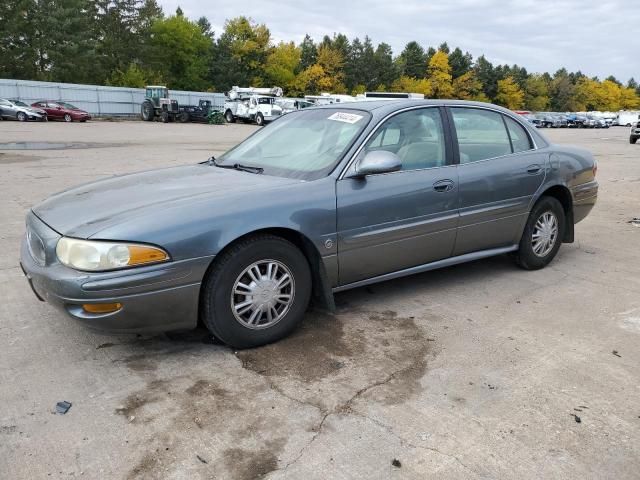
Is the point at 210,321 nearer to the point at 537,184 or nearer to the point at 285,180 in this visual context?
the point at 285,180

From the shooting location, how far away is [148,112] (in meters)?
40.2

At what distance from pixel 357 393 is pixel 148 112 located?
4076 cm

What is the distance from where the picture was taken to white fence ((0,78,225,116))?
3962cm

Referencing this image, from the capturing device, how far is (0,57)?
51.4 metres

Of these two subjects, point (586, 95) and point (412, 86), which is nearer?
point (412, 86)

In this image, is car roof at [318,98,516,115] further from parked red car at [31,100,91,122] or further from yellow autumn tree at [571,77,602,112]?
yellow autumn tree at [571,77,602,112]

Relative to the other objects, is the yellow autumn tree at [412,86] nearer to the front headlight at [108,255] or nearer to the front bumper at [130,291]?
the front bumper at [130,291]

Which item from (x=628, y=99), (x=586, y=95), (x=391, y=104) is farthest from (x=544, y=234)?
(x=628, y=99)

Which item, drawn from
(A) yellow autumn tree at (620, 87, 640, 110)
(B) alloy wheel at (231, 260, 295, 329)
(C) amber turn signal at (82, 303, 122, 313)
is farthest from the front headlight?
(A) yellow autumn tree at (620, 87, 640, 110)

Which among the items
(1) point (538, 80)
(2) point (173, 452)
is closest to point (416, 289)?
(2) point (173, 452)

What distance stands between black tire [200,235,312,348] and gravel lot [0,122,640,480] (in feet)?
0.40

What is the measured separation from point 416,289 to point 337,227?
129 cm

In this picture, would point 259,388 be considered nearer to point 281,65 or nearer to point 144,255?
point 144,255

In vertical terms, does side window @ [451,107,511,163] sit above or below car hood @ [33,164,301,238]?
above
